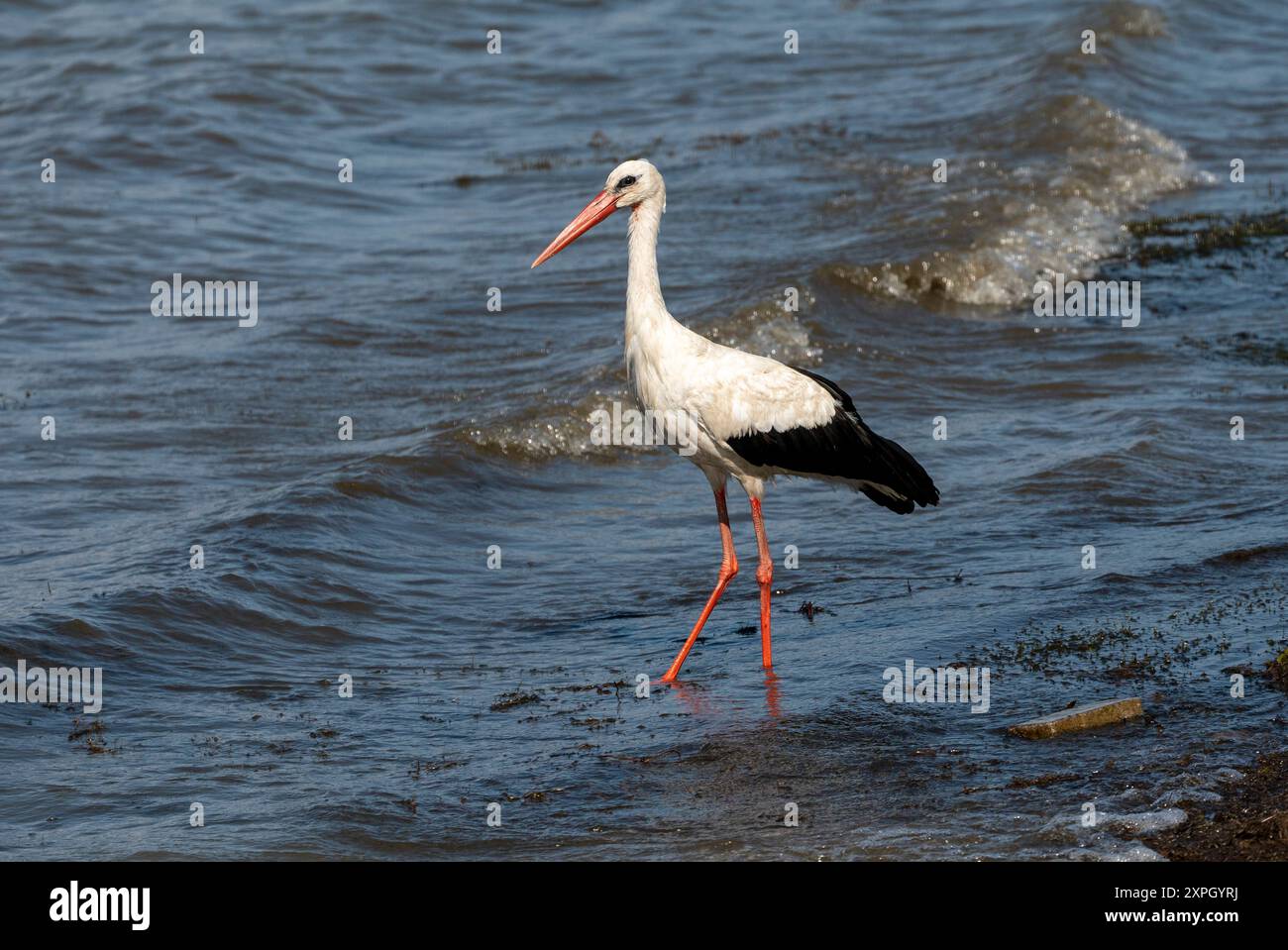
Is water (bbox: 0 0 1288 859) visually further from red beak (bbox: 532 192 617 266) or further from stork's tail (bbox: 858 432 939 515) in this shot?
red beak (bbox: 532 192 617 266)

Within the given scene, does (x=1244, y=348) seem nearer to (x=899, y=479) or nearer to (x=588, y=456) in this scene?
(x=588, y=456)

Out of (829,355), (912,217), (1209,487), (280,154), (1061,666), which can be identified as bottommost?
(1061,666)

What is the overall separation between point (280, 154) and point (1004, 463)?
38.8 ft

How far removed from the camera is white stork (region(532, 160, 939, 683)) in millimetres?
8375

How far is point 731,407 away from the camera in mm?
8367

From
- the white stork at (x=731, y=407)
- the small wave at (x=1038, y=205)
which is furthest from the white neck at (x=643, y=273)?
the small wave at (x=1038, y=205)

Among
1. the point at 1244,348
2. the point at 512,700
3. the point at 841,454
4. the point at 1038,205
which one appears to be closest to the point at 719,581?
the point at 841,454

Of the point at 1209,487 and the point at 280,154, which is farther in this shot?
the point at 280,154

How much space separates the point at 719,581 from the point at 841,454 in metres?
0.87

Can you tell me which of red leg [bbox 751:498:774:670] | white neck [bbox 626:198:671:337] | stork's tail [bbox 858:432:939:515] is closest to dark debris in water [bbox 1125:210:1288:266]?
stork's tail [bbox 858:432:939:515]

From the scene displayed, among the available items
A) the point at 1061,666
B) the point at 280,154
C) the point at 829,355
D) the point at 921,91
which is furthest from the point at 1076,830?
the point at 921,91

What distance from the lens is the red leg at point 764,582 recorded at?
825 cm

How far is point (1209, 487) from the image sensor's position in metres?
10.5
